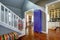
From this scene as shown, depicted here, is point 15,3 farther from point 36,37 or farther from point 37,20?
point 36,37

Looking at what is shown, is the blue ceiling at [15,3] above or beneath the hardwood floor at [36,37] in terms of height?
above

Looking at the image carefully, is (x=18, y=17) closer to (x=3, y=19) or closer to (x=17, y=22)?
(x=17, y=22)

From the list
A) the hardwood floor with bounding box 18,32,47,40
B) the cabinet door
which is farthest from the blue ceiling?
the hardwood floor with bounding box 18,32,47,40

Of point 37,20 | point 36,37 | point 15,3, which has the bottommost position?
point 36,37

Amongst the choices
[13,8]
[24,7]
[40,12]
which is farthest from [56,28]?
[13,8]

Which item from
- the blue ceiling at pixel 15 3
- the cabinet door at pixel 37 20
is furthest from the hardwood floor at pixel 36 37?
the blue ceiling at pixel 15 3

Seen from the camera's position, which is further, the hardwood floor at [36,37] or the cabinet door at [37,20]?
the cabinet door at [37,20]

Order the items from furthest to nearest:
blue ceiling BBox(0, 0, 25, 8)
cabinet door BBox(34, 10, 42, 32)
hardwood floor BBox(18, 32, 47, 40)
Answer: cabinet door BBox(34, 10, 42, 32) < hardwood floor BBox(18, 32, 47, 40) < blue ceiling BBox(0, 0, 25, 8)

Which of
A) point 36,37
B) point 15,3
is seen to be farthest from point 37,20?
point 15,3

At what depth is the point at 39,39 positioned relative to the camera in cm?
347

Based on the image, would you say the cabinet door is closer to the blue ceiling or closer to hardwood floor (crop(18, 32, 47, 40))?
hardwood floor (crop(18, 32, 47, 40))

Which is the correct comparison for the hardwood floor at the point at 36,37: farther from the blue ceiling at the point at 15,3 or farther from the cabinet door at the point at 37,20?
the blue ceiling at the point at 15,3

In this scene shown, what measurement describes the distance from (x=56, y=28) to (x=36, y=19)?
2.49 m

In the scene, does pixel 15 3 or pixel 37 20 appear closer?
pixel 15 3
